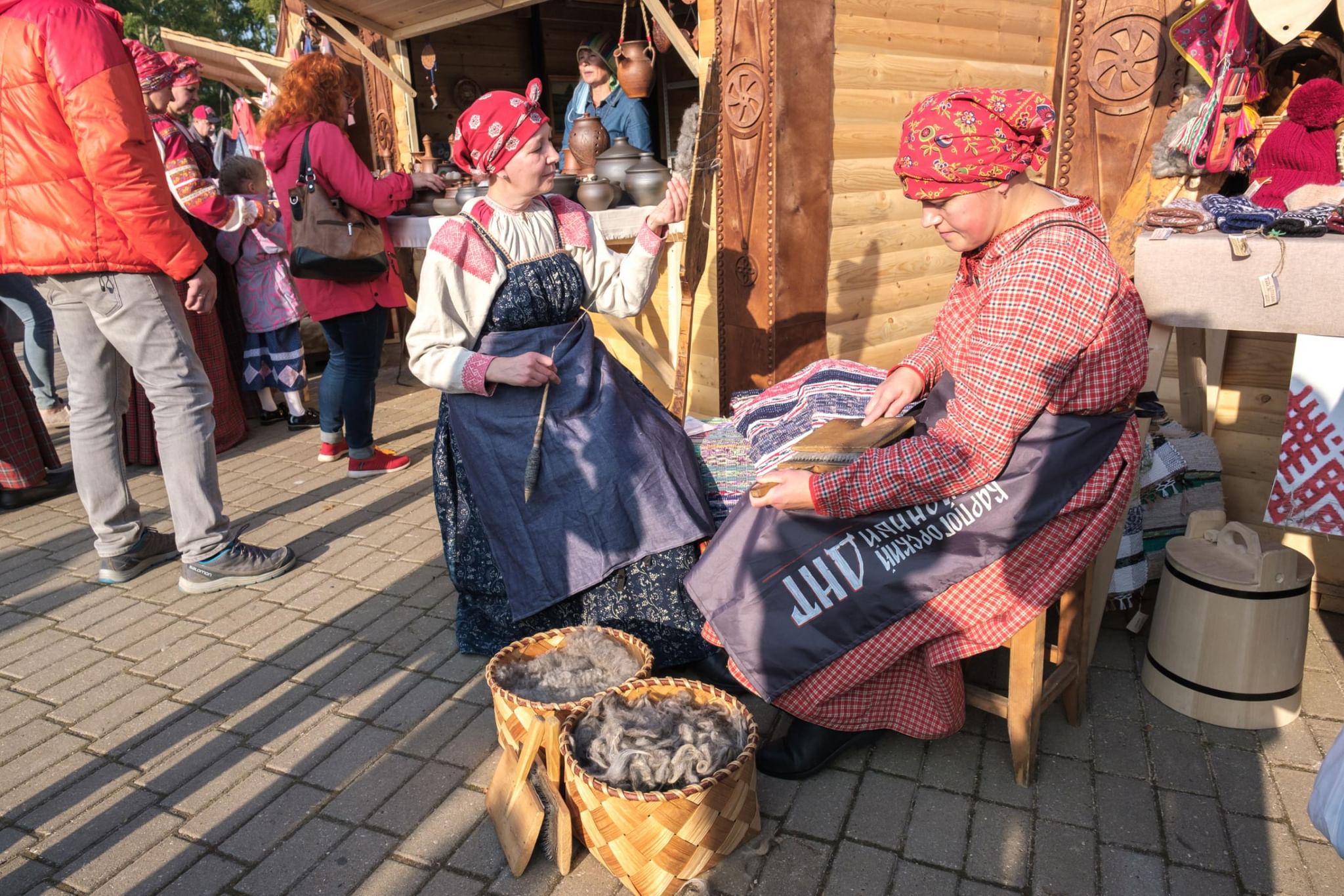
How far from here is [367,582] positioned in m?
3.74

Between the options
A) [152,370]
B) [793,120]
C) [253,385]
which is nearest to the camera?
[152,370]

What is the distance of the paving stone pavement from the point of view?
2.13 meters

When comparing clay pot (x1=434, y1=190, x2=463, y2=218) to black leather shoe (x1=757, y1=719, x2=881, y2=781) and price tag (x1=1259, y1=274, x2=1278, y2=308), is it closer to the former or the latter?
black leather shoe (x1=757, y1=719, x2=881, y2=781)

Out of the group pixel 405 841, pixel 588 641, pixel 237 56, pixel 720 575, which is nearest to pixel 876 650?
pixel 720 575

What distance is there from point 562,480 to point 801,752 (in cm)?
112

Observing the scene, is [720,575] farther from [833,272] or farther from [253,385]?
[253,385]

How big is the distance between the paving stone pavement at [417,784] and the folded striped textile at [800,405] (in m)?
0.87

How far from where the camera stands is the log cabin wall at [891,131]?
4496mm

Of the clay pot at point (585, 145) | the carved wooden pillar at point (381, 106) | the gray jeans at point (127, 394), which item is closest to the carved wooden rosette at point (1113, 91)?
the clay pot at point (585, 145)

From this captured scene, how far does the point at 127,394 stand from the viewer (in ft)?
12.1

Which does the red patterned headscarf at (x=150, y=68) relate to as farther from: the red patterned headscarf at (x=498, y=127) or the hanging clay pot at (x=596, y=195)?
the red patterned headscarf at (x=498, y=127)

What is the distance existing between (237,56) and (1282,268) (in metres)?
9.17

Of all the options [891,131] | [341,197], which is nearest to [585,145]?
[341,197]

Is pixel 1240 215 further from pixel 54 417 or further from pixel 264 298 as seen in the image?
pixel 54 417
